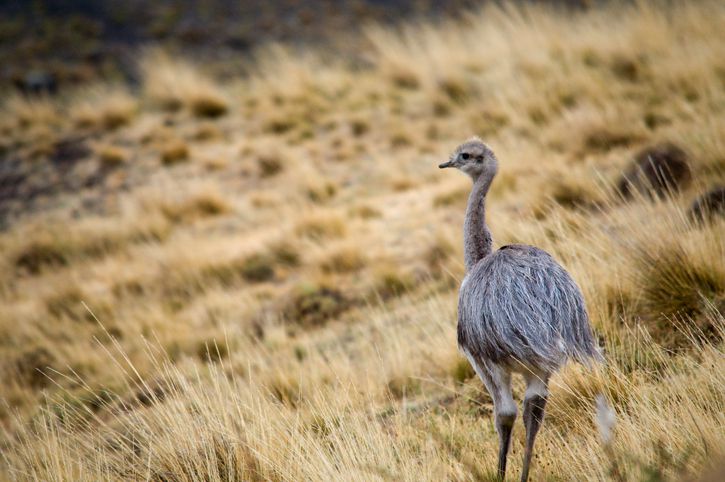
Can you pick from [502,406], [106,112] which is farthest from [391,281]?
[106,112]

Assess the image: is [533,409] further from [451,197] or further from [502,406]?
[451,197]

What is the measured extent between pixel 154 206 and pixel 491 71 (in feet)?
15.7

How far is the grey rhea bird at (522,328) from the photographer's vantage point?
7.13ft

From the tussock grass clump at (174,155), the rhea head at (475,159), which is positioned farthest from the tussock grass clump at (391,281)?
the tussock grass clump at (174,155)

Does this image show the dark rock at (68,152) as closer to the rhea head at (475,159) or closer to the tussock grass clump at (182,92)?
the tussock grass clump at (182,92)

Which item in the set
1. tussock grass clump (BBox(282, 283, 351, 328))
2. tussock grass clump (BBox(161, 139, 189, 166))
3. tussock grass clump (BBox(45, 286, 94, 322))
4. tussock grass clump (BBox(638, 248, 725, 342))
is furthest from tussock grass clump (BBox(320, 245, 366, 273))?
tussock grass clump (BBox(161, 139, 189, 166))

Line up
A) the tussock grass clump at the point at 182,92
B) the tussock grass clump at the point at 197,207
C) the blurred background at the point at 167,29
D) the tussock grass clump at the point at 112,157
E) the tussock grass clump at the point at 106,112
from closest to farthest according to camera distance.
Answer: the tussock grass clump at the point at 197,207, the tussock grass clump at the point at 112,157, the tussock grass clump at the point at 106,112, the tussock grass clump at the point at 182,92, the blurred background at the point at 167,29

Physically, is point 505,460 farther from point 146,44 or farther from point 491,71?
point 146,44

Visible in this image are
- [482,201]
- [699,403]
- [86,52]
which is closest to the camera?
[699,403]

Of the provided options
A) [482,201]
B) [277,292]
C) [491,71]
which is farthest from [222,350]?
[491,71]

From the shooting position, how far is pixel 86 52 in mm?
14727

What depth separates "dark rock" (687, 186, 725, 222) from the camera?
3.62 m

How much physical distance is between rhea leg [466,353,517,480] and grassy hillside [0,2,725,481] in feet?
0.43

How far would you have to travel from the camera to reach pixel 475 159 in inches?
119
